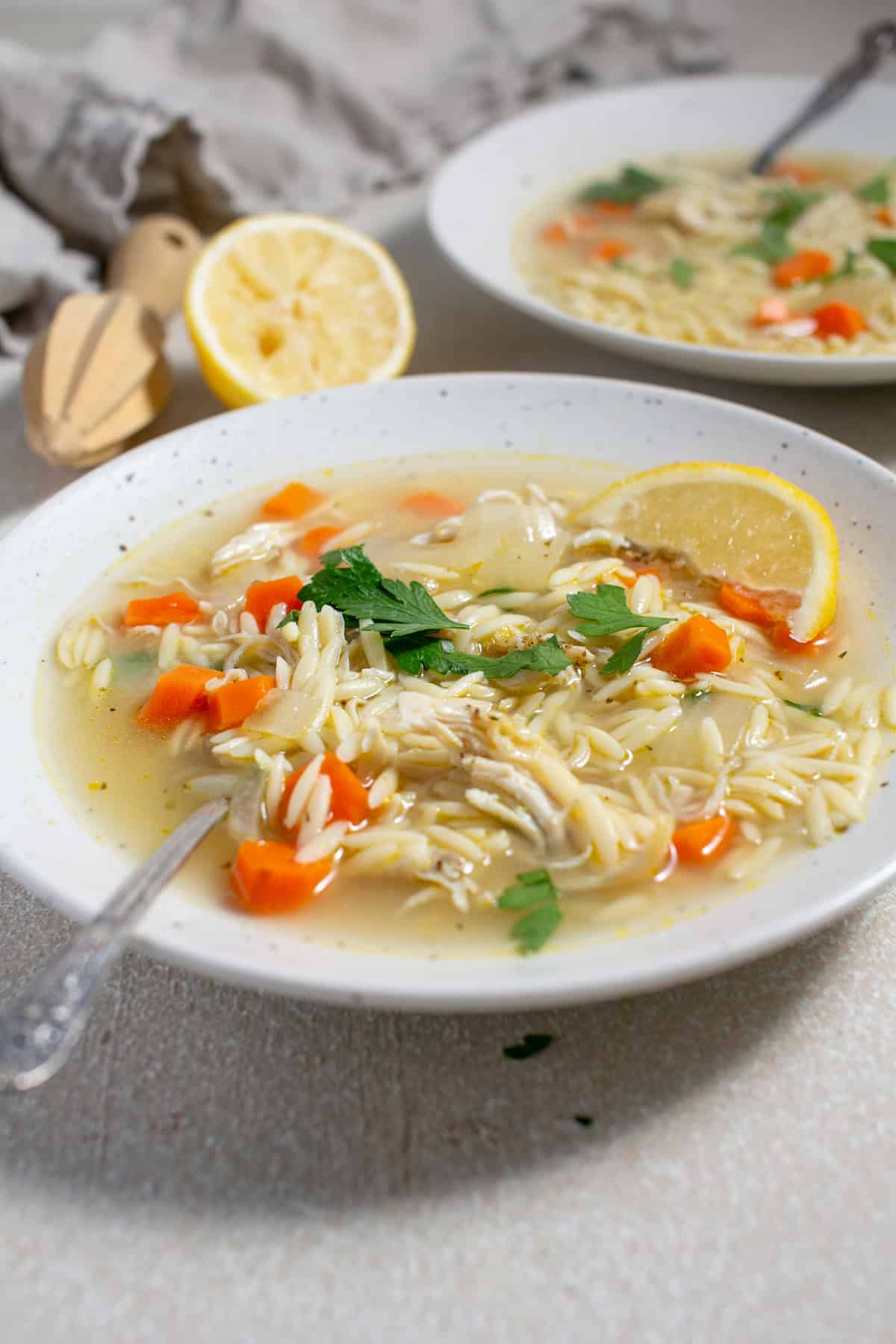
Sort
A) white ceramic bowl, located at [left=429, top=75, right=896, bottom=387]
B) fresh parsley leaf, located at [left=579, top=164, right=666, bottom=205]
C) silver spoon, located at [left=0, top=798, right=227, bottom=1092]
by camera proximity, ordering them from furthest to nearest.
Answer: fresh parsley leaf, located at [left=579, top=164, right=666, bottom=205] → white ceramic bowl, located at [left=429, top=75, right=896, bottom=387] → silver spoon, located at [left=0, top=798, right=227, bottom=1092]

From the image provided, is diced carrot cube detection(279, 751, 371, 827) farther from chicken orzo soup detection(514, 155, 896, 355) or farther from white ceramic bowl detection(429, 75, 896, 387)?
white ceramic bowl detection(429, 75, 896, 387)

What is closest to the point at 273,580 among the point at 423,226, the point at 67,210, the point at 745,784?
the point at 745,784

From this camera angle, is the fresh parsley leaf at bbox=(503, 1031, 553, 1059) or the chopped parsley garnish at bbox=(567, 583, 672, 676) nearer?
the fresh parsley leaf at bbox=(503, 1031, 553, 1059)

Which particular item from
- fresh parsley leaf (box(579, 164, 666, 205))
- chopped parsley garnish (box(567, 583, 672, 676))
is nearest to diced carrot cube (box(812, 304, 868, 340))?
fresh parsley leaf (box(579, 164, 666, 205))

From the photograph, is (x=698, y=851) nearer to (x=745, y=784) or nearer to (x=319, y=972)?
(x=745, y=784)

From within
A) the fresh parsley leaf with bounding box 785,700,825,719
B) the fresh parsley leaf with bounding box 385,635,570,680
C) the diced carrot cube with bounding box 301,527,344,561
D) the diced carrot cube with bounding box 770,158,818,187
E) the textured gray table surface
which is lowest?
the textured gray table surface

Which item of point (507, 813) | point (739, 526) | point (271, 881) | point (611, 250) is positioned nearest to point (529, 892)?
point (507, 813)

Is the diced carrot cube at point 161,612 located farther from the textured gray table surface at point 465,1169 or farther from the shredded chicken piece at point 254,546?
the textured gray table surface at point 465,1169

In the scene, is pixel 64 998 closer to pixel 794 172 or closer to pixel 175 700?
pixel 175 700
